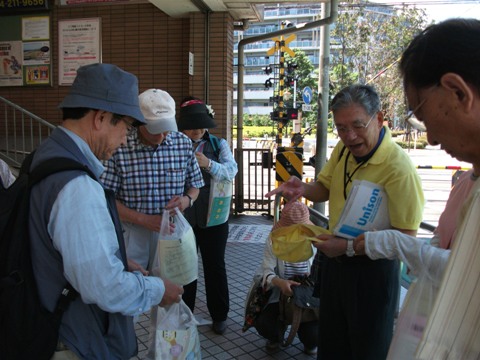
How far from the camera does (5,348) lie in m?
1.39

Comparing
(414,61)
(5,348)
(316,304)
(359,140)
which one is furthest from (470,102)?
(316,304)

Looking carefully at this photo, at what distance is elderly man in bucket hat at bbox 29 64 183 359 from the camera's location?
135 cm

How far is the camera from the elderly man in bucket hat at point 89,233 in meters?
1.35

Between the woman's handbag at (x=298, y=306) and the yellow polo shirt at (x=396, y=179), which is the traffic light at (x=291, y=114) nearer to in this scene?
the woman's handbag at (x=298, y=306)

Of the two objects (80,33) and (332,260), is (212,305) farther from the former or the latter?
(80,33)

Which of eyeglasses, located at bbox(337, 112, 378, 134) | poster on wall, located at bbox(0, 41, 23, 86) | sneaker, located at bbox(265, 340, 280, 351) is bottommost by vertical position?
sneaker, located at bbox(265, 340, 280, 351)

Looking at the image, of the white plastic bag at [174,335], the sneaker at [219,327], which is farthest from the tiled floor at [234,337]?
the white plastic bag at [174,335]

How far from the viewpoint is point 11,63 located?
721 centimetres

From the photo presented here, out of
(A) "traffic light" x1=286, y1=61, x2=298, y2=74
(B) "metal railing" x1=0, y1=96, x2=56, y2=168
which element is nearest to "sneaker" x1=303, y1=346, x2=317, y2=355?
(B) "metal railing" x1=0, y1=96, x2=56, y2=168

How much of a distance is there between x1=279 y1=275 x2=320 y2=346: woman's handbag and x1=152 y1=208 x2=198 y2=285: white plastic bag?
34.0 inches

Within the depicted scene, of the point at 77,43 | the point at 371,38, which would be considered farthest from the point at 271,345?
the point at 371,38

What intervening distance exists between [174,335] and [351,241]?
1.05 metres

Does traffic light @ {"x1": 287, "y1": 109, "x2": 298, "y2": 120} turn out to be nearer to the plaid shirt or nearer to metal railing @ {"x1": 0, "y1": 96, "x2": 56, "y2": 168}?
metal railing @ {"x1": 0, "y1": 96, "x2": 56, "y2": 168}

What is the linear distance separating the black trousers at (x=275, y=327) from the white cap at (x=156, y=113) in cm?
157
